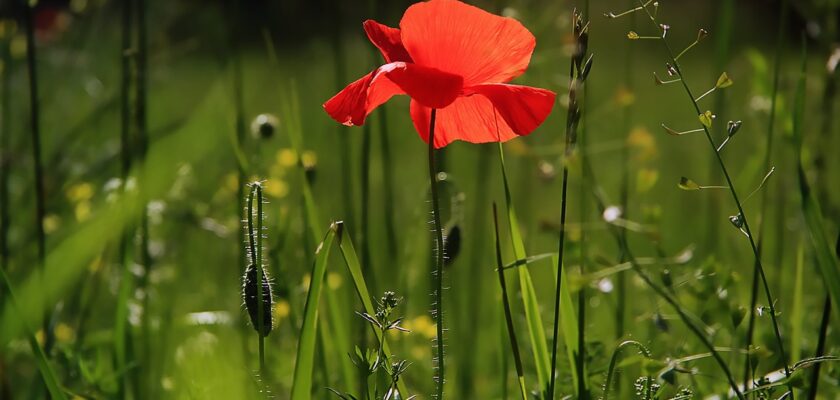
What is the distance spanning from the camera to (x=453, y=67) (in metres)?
0.79

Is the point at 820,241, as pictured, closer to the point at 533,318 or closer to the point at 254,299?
the point at 533,318

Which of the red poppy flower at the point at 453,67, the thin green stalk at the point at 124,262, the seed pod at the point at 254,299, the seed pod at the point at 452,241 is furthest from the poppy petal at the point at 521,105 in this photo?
the thin green stalk at the point at 124,262

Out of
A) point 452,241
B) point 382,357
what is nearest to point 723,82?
point 382,357

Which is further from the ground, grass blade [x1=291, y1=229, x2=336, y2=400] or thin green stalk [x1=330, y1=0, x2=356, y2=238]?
thin green stalk [x1=330, y1=0, x2=356, y2=238]

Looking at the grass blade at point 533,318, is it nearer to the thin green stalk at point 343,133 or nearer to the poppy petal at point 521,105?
the poppy petal at point 521,105

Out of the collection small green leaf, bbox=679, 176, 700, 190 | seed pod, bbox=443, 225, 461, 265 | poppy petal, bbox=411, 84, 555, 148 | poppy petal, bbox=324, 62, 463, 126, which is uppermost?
poppy petal, bbox=324, 62, 463, 126

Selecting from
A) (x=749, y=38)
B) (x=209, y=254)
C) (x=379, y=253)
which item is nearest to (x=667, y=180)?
(x=379, y=253)

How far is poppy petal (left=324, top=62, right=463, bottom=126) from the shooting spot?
743mm

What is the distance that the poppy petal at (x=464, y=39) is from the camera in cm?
77

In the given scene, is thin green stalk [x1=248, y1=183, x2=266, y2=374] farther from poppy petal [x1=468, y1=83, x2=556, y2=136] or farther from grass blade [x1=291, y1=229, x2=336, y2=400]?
poppy petal [x1=468, y1=83, x2=556, y2=136]

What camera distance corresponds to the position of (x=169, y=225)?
1797 mm

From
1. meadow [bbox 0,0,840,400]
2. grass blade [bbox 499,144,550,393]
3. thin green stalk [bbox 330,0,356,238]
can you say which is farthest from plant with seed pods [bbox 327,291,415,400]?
thin green stalk [bbox 330,0,356,238]

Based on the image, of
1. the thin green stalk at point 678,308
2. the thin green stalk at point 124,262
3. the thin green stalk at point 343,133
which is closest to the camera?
the thin green stalk at point 678,308

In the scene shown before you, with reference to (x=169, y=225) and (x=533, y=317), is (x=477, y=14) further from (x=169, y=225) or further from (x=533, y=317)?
(x=169, y=225)
